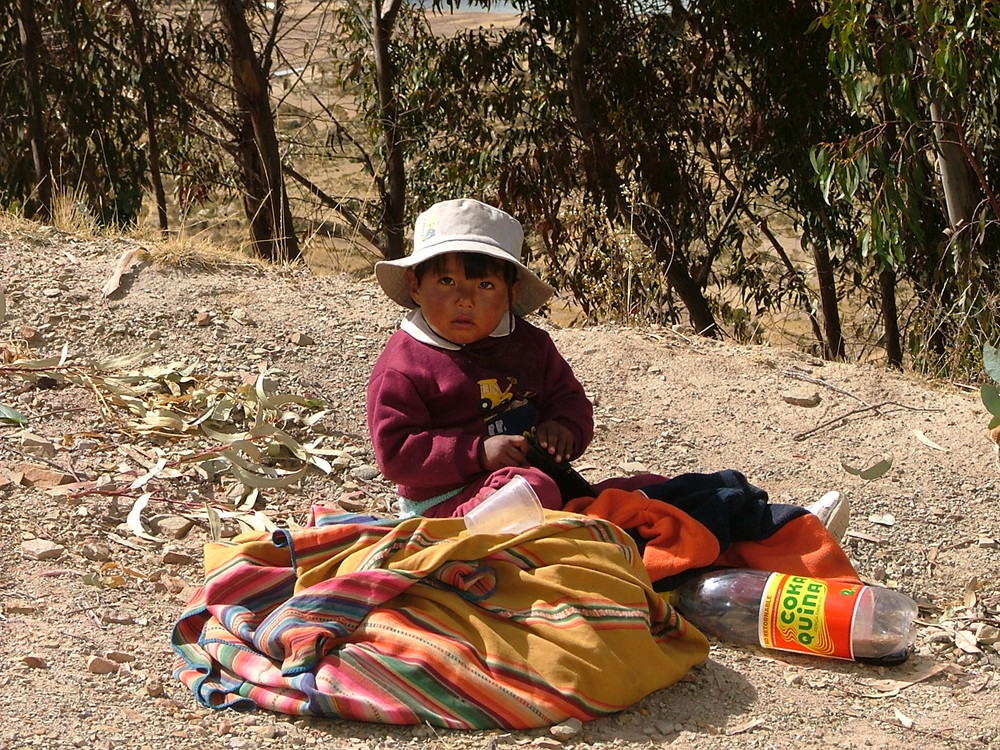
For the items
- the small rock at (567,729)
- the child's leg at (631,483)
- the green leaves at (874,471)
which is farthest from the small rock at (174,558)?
the green leaves at (874,471)

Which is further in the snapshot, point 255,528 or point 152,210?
point 152,210

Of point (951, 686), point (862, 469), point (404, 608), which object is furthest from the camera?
point (862, 469)

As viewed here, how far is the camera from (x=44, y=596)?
291 cm

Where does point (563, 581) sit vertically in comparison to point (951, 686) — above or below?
above

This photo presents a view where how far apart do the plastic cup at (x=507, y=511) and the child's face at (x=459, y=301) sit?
463 millimetres

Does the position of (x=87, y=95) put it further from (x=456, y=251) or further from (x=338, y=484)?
(x=456, y=251)

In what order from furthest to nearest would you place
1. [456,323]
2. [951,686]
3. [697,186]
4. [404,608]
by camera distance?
1. [697,186]
2. [456,323]
3. [951,686]
4. [404,608]

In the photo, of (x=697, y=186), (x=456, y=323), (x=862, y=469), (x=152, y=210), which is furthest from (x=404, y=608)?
(x=152, y=210)

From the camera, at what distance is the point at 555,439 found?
3111 millimetres

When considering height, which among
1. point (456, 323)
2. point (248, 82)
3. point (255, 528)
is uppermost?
point (248, 82)

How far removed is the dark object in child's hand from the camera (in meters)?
3.08

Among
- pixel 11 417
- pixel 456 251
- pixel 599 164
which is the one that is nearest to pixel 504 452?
pixel 456 251

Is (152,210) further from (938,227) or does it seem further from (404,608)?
(404,608)

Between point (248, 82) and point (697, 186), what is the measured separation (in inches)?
132
